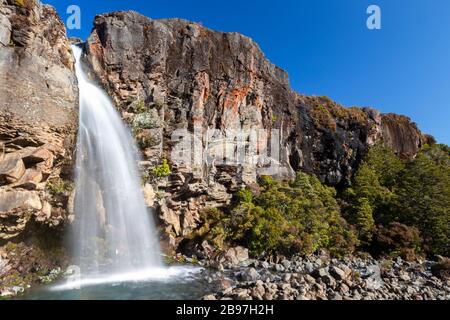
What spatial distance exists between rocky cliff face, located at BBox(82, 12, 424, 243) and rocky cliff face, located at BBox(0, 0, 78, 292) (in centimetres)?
828

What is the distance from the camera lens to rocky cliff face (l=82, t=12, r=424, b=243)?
2545cm

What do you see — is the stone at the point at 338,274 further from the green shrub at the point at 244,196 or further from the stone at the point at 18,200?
the stone at the point at 18,200

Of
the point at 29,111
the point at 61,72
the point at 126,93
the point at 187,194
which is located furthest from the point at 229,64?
the point at 29,111

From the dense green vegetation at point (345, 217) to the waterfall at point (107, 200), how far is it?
234 inches

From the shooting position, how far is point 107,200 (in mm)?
20562

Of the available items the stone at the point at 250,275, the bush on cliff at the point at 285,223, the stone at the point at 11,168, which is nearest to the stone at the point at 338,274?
the stone at the point at 250,275

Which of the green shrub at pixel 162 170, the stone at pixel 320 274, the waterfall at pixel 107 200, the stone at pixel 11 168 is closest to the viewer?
the stone at pixel 11 168

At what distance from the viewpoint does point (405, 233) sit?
28.0 m

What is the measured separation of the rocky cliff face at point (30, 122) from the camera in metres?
13.8

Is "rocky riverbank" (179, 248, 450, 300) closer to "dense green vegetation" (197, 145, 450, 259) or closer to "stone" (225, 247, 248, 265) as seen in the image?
"stone" (225, 247, 248, 265)

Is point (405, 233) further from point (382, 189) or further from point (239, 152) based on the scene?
point (239, 152)

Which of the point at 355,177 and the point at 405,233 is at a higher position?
the point at 355,177

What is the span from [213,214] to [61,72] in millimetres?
16405

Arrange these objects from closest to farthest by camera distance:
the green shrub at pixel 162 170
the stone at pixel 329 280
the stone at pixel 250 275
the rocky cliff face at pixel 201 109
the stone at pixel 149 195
A: the stone at pixel 329 280 < the stone at pixel 250 275 < the stone at pixel 149 195 < the green shrub at pixel 162 170 < the rocky cliff face at pixel 201 109
